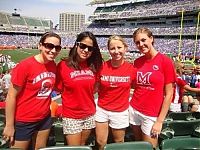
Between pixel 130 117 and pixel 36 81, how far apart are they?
1165 millimetres

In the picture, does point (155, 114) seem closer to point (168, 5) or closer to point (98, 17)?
point (168, 5)

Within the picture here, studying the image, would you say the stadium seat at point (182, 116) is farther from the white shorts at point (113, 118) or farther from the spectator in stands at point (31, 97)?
the spectator in stands at point (31, 97)

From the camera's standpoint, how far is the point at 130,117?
367 centimetres

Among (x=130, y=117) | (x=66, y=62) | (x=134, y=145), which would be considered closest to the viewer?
(x=134, y=145)

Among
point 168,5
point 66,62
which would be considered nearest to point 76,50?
point 66,62

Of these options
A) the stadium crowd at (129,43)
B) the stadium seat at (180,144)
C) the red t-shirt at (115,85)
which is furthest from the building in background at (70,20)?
the stadium seat at (180,144)

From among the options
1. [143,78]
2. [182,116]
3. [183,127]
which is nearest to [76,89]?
[143,78]

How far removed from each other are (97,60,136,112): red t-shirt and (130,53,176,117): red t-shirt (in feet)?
0.33

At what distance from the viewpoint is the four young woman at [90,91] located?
3207mm

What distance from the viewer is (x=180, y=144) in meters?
2.99

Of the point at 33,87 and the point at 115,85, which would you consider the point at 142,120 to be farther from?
the point at 33,87

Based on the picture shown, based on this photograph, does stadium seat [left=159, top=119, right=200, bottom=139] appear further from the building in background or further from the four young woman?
the building in background

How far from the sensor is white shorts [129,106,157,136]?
3.51m

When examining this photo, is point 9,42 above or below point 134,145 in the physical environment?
above
